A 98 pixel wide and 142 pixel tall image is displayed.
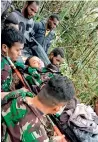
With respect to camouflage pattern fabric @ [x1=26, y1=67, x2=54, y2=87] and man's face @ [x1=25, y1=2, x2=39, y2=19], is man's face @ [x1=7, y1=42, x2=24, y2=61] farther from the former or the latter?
man's face @ [x1=25, y1=2, x2=39, y2=19]

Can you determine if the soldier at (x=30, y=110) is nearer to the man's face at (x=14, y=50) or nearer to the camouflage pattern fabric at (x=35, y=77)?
the man's face at (x=14, y=50)

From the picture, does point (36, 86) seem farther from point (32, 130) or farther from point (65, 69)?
point (65, 69)

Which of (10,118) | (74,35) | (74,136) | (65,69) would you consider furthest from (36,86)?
(74,35)

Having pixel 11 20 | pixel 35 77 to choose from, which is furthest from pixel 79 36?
pixel 35 77

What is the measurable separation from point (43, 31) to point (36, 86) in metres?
1.95

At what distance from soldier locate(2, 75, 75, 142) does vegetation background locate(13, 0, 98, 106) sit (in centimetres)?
426

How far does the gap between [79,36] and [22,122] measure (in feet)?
16.4

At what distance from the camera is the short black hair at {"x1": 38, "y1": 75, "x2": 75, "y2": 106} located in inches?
→ 81.4

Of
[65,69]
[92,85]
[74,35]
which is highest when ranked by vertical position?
[74,35]

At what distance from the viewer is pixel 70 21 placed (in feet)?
22.4

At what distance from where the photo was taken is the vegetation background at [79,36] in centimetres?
649

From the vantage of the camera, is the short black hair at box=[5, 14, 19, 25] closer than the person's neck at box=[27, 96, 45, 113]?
No

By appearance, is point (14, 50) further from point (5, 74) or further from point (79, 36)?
point (79, 36)

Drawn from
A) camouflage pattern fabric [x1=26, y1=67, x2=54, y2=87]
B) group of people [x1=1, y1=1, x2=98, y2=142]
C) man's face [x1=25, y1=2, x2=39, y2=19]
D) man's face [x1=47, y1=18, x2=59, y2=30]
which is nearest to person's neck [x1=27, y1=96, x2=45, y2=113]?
group of people [x1=1, y1=1, x2=98, y2=142]
